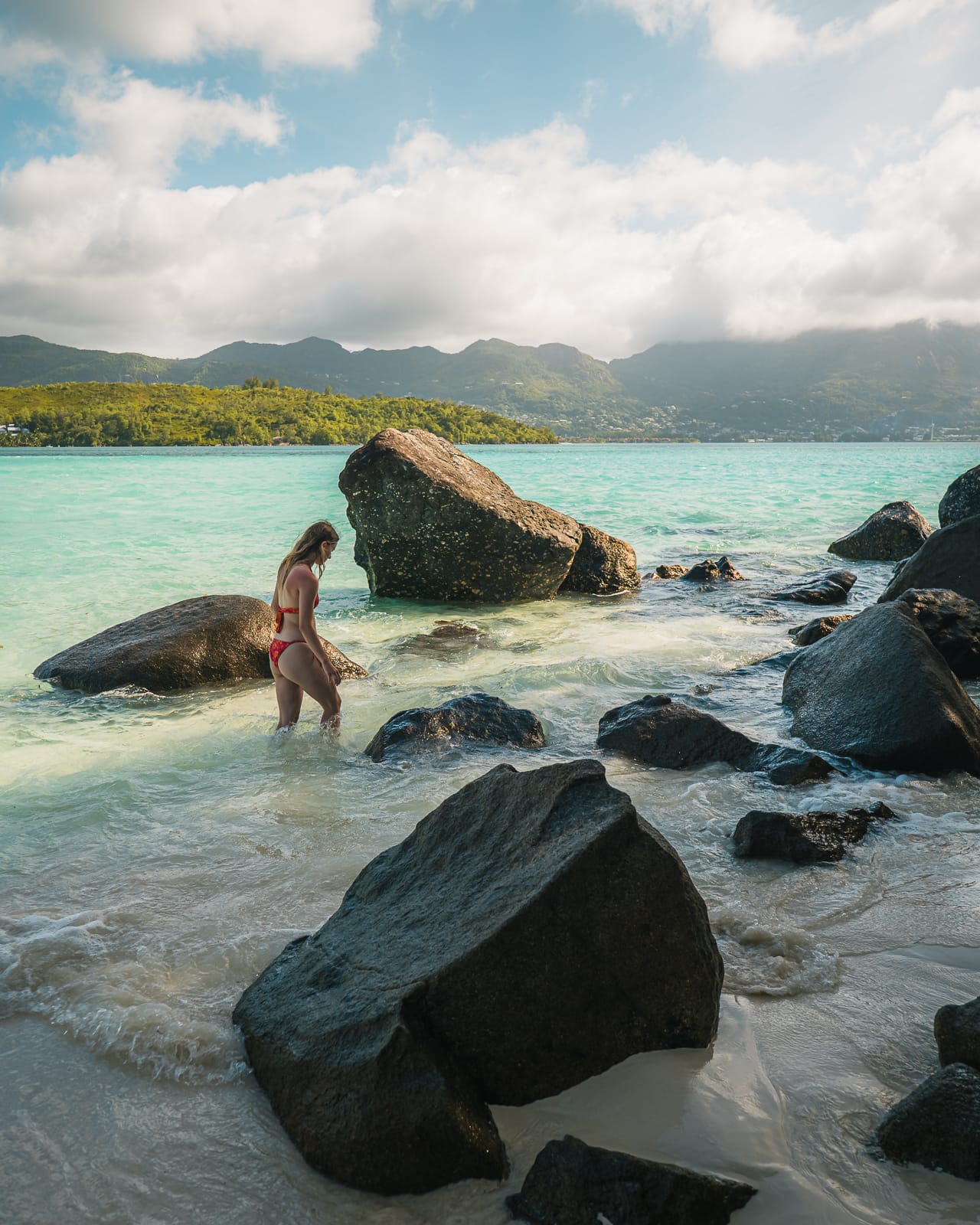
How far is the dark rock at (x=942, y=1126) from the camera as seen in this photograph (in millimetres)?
2188

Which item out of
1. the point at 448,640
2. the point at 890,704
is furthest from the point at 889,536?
the point at 890,704

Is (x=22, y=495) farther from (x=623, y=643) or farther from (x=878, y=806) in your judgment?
(x=878, y=806)

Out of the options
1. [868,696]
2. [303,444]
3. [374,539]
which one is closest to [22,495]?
[374,539]

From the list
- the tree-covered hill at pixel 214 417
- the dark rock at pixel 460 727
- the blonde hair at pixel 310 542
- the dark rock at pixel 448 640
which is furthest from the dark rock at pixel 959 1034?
the tree-covered hill at pixel 214 417

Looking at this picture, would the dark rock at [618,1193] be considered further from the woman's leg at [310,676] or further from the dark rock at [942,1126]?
the woman's leg at [310,676]

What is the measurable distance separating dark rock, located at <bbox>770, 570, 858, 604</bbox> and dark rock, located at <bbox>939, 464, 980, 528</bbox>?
1649 mm

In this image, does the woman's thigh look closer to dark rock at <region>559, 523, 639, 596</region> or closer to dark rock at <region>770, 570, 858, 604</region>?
dark rock at <region>559, 523, 639, 596</region>

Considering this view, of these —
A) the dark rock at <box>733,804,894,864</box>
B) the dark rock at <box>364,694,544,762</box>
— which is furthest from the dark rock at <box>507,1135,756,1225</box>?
the dark rock at <box>364,694,544,762</box>

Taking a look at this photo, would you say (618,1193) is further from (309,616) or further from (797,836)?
(309,616)

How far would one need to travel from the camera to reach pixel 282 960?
3.10 meters

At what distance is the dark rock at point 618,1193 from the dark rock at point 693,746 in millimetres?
3447

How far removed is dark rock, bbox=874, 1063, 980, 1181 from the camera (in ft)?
7.18

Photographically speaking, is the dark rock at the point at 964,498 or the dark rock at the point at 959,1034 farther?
the dark rock at the point at 964,498

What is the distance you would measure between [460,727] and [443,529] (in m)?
5.92
